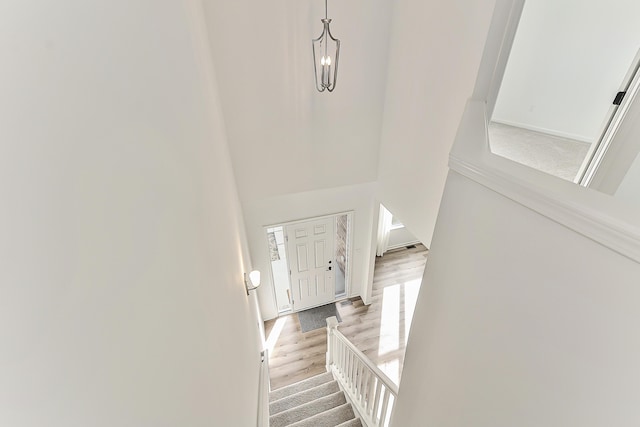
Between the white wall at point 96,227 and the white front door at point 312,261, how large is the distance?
10.1ft

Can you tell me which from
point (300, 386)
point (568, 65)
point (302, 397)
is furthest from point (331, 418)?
point (568, 65)

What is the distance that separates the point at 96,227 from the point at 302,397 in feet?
11.6

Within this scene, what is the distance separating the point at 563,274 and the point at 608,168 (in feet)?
4.17

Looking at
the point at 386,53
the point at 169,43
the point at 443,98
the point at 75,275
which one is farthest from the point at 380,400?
the point at 386,53

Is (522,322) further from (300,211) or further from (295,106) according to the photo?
(300,211)

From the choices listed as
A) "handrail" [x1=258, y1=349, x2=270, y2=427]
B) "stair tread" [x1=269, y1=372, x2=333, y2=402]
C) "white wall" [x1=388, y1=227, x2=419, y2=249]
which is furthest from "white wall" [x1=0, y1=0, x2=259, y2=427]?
"white wall" [x1=388, y1=227, x2=419, y2=249]

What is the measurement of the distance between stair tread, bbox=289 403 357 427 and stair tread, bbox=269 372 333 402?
53 cm

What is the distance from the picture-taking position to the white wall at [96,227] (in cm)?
39

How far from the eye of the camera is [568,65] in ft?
5.96

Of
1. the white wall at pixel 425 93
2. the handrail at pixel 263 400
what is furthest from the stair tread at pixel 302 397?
the white wall at pixel 425 93

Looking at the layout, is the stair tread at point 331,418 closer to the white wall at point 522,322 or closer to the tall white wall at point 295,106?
the white wall at point 522,322

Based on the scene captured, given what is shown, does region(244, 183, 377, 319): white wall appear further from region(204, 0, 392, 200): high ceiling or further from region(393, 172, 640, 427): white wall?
region(393, 172, 640, 427): white wall

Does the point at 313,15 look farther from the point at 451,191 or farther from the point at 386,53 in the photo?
the point at 451,191

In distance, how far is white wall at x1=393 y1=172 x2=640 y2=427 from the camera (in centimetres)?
70
